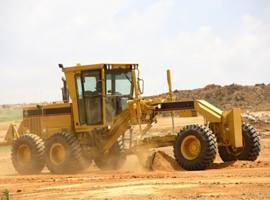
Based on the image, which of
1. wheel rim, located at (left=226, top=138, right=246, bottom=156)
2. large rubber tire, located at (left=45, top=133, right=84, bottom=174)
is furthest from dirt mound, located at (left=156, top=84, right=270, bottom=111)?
wheel rim, located at (left=226, top=138, right=246, bottom=156)

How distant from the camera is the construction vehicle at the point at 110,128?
1631 cm

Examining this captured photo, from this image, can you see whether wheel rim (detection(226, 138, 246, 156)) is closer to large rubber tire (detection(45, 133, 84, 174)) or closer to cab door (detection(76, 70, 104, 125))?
cab door (detection(76, 70, 104, 125))

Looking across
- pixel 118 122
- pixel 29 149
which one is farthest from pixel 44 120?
pixel 118 122

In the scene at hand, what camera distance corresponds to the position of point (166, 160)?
16.9m

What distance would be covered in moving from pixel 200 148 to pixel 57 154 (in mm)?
4682

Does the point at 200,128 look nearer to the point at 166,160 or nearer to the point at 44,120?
the point at 166,160

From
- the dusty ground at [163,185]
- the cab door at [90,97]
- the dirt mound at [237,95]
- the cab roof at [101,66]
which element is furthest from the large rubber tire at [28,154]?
the dirt mound at [237,95]

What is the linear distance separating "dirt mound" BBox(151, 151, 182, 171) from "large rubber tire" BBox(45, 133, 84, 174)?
2270mm

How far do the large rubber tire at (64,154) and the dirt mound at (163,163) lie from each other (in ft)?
7.45

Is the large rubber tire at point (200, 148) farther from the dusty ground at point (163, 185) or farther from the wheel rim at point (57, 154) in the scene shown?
the wheel rim at point (57, 154)

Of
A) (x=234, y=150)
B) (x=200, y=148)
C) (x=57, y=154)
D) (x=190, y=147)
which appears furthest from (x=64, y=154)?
(x=234, y=150)

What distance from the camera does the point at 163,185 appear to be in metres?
12.7

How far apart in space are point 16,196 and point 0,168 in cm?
1031

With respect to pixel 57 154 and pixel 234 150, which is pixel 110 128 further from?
pixel 234 150
